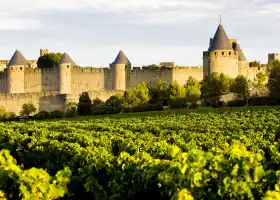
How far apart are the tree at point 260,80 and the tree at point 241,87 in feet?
24.1

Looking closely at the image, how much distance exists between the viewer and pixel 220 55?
43219 millimetres

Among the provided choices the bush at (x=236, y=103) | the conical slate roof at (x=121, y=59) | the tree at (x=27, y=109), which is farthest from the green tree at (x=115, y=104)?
the conical slate roof at (x=121, y=59)

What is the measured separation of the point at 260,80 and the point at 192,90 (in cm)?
926

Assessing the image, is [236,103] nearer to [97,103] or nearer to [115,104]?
[115,104]

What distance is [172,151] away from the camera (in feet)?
28.8

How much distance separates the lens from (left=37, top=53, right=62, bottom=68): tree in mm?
58500

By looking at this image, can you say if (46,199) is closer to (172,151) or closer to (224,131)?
(172,151)

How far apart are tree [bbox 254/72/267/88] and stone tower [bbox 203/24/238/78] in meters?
3.88

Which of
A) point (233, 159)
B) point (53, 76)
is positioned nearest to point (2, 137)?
point (233, 159)

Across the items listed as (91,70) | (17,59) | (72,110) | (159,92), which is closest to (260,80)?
(159,92)

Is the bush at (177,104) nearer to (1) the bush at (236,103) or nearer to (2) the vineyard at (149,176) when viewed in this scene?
(1) the bush at (236,103)

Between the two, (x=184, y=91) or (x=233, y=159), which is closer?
(x=233, y=159)

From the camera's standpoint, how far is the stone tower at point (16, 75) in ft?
156

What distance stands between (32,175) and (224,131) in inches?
443
